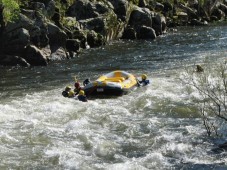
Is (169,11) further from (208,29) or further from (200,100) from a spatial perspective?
(200,100)

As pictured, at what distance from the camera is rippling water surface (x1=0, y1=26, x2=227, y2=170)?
49.5 feet

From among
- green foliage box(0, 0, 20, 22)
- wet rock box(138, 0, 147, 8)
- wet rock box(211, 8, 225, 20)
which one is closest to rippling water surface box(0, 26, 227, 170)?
green foliage box(0, 0, 20, 22)

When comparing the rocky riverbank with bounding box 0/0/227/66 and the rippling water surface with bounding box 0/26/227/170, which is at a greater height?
the rocky riverbank with bounding box 0/0/227/66

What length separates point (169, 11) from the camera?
58375 mm

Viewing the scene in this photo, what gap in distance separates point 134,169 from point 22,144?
4.78 metres

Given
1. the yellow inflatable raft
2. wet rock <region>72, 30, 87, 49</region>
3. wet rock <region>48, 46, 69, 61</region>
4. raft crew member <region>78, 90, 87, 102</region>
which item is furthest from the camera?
wet rock <region>72, 30, 87, 49</region>

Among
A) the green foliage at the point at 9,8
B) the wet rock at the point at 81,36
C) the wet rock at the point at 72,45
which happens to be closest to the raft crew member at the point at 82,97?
the green foliage at the point at 9,8

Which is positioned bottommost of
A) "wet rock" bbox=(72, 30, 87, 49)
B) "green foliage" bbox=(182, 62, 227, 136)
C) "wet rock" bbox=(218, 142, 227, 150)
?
"wet rock" bbox=(218, 142, 227, 150)

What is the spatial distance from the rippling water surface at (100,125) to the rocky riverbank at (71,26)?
2.37 m

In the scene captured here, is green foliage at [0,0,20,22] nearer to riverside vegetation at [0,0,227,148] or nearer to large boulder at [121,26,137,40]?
riverside vegetation at [0,0,227,148]

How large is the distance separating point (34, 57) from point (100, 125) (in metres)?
15.1

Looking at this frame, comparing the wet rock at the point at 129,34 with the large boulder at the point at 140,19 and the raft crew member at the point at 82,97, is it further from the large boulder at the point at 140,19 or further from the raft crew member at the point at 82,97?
the raft crew member at the point at 82,97

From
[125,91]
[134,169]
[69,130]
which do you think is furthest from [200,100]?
[134,169]

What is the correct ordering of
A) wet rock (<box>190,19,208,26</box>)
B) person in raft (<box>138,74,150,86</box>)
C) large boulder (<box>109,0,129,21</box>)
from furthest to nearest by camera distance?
wet rock (<box>190,19,208,26</box>) < large boulder (<box>109,0,129,21</box>) < person in raft (<box>138,74,150,86</box>)
